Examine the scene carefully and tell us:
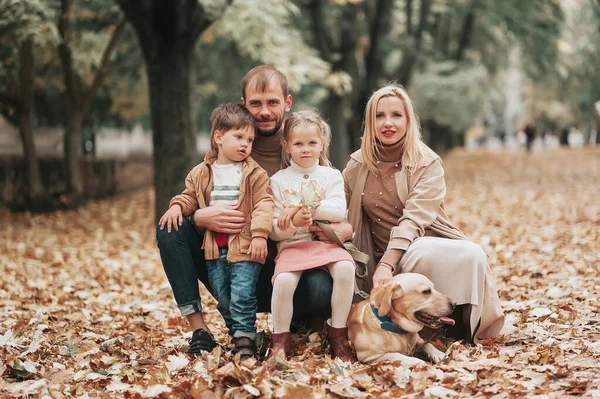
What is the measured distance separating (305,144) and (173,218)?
98 centimetres

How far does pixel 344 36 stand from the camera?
19.1 m

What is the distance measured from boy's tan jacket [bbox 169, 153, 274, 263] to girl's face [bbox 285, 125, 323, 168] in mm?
254

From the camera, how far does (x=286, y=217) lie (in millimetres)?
4195

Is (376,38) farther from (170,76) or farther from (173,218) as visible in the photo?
(173,218)

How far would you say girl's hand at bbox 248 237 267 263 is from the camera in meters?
4.23

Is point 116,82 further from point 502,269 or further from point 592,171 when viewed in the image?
point 592,171

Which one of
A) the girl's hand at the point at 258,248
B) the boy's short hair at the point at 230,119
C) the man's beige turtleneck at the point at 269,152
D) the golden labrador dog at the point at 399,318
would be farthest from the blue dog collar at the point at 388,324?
the boy's short hair at the point at 230,119

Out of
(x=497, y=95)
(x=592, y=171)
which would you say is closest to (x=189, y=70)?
(x=592, y=171)

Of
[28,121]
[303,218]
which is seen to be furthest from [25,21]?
[303,218]

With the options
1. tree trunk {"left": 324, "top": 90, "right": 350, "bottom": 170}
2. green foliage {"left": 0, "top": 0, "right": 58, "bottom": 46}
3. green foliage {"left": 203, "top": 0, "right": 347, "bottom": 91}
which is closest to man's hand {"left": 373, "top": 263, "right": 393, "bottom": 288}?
green foliage {"left": 203, "top": 0, "right": 347, "bottom": 91}

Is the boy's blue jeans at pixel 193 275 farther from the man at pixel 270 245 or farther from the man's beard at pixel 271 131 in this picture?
the man's beard at pixel 271 131

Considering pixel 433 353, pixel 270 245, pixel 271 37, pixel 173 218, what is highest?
pixel 271 37

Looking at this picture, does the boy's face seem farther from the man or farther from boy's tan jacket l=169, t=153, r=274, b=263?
the man

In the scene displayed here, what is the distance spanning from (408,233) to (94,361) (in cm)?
222
